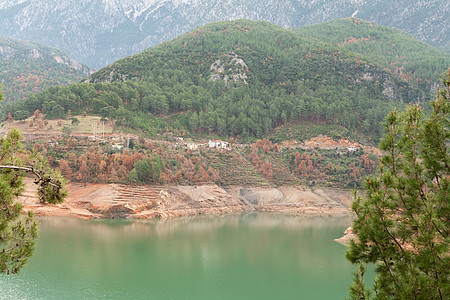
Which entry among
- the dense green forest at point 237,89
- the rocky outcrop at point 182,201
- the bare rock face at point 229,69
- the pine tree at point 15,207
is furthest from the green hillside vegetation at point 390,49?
the pine tree at point 15,207

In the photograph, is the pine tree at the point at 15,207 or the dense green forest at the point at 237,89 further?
the dense green forest at the point at 237,89

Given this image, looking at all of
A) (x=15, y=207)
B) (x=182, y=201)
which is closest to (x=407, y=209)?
(x=15, y=207)

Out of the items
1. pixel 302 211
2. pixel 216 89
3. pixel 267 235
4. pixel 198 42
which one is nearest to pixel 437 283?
pixel 267 235

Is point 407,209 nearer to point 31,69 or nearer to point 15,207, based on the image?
point 15,207

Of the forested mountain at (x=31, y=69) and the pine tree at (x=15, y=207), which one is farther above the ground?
the forested mountain at (x=31, y=69)

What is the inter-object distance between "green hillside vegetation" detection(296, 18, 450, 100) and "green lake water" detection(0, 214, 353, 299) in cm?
7067

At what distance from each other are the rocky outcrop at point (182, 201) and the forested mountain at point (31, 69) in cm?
6750

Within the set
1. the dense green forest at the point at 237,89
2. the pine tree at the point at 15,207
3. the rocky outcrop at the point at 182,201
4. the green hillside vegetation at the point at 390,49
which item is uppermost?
the green hillside vegetation at the point at 390,49

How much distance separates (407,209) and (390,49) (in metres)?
127

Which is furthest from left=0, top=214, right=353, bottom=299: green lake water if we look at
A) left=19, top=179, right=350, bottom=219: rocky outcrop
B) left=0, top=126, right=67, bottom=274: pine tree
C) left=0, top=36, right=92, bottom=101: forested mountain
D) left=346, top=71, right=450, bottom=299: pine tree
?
left=0, top=36, right=92, bottom=101: forested mountain

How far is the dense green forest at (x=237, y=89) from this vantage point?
74312mm

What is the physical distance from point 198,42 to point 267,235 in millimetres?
76394

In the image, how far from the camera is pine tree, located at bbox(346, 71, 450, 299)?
6.29m

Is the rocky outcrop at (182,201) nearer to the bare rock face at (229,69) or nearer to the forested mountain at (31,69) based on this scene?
the bare rock face at (229,69)
